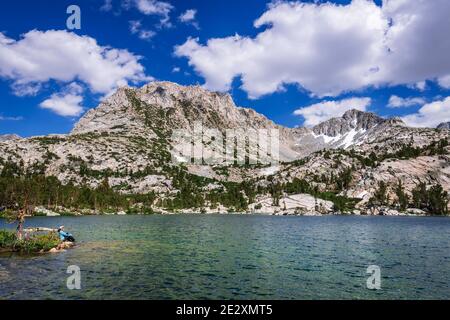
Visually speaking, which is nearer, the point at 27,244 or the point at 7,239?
the point at 27,244

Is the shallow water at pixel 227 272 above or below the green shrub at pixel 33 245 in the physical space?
below

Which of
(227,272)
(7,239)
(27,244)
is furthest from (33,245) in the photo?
(227,272)

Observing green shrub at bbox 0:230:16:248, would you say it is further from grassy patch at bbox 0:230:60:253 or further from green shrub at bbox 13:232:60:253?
green shrub at bbox 13:232:60:253

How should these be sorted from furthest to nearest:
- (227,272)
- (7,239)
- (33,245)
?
(7,239) → (33,245) → (227,272)

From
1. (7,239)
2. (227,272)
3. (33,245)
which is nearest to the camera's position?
(227,272)

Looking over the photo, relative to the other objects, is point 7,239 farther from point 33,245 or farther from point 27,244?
point 33,245

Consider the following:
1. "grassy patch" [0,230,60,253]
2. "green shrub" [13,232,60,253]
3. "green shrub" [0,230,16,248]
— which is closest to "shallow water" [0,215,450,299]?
"green shrub" [13,232,60,253]

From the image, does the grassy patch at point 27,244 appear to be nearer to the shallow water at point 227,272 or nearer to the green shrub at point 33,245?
the green shrub at point 33,245

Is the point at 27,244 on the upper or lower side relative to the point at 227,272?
upper

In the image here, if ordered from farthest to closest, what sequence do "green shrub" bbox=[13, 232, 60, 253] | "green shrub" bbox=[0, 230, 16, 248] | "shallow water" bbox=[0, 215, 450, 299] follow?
"green shrub" bbox=[0, 230, 16, 248]
"green shrub" bbox=[13, 232, 60, 253]
"shallow water" bbox=[0, 215, 450, 299]

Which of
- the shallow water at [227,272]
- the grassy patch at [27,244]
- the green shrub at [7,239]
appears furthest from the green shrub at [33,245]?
the shallow water at [227,272]

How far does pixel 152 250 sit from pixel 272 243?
94.7 feet
